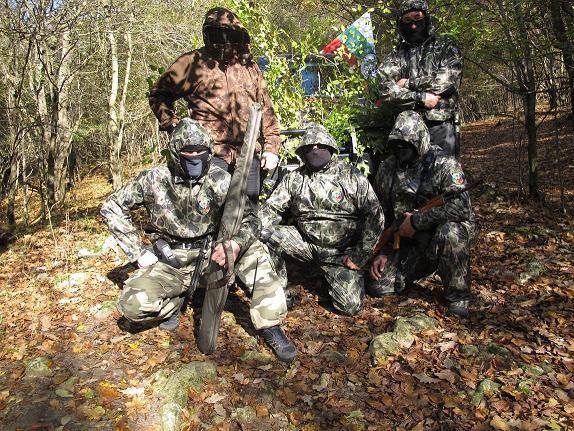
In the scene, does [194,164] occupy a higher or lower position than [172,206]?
higher

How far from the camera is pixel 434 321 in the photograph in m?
4.33

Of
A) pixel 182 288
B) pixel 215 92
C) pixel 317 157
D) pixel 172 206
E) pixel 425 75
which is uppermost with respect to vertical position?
pixel 425 75

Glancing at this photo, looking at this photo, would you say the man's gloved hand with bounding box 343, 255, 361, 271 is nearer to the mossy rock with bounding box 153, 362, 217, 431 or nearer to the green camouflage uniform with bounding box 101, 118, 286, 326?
the green camouflage uniform with bounding box 101, 118, 286, 326

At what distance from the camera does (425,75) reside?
5.15 m

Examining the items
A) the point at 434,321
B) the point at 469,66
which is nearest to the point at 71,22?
the point at 434,321

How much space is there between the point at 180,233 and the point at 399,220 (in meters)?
2.27

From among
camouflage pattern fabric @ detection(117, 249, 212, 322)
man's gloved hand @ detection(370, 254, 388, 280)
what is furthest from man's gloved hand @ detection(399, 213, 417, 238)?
camouflage pattern fabric @ detection(117, 249, 212, 322)

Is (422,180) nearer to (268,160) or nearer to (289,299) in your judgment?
(268,160)

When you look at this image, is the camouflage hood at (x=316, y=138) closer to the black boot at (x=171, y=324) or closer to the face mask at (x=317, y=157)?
the face mask at (x=317, y=157)

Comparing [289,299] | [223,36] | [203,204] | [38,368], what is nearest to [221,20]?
[223,36]

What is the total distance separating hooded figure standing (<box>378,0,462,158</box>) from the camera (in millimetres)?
5004

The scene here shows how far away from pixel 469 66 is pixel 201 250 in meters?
15.4

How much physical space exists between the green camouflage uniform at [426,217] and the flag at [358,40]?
1.68 metres

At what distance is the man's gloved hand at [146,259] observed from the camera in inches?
163
